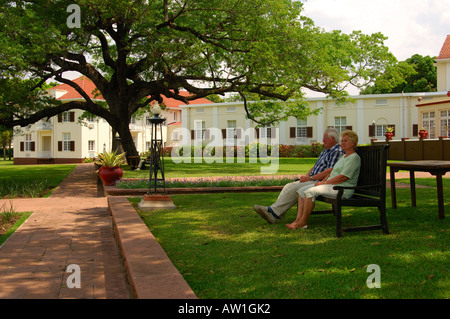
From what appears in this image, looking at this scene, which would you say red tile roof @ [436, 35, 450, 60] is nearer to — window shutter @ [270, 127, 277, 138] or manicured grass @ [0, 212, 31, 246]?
window shutter @ [270, 127, 277, 138]

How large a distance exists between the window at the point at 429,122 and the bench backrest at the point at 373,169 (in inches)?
1055

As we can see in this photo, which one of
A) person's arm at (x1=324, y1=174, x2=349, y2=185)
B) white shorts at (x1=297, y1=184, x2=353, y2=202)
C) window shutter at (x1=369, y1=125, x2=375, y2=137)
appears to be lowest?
white shorts at (x1=297, y1=184, x2=353, y2=202)

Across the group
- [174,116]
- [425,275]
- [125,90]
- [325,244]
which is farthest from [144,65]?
[174,116]

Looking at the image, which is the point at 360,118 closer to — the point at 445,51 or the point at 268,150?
the point at 268,150

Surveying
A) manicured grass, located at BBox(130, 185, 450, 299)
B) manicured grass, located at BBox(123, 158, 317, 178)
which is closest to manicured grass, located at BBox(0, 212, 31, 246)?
manicured grass, located at BBox(130, 185, 450, 299)

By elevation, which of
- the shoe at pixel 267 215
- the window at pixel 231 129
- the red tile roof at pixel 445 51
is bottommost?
the shoe at pixel 267 215

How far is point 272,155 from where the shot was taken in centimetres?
3719

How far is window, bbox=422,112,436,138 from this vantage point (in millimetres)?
29656

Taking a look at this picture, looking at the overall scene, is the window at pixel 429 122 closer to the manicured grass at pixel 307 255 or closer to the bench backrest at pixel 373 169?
the manicured grass at pixel 307 255

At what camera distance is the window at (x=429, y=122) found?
97.3ft

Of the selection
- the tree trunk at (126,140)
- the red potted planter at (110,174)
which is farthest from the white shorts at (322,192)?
the tree trunk at (126,140)

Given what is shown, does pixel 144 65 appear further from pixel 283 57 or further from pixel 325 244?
pixel 325 244

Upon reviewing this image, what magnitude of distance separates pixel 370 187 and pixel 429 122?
2773cm

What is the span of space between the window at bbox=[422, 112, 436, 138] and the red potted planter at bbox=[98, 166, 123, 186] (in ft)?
78.5
